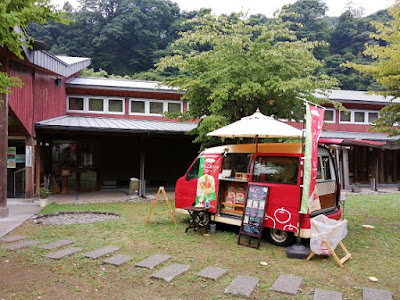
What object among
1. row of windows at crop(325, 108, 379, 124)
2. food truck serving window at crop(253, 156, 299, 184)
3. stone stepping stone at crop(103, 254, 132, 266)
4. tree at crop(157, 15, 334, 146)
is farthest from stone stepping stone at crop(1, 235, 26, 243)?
row of windows at crop(325, 108, 379, 124)

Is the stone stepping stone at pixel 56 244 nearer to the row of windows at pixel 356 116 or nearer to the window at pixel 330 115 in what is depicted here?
the window at pixel 330 115

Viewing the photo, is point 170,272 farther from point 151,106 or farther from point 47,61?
point 151,106

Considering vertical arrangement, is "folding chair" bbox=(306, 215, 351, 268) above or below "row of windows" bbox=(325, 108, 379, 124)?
below

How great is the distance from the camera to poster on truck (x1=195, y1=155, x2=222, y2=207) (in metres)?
7.37

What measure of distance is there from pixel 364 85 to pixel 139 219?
123 ft

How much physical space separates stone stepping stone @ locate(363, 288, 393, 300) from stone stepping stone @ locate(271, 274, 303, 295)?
0.81m

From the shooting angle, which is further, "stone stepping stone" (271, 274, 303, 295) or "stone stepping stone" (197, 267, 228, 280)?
"stone stepping stone" (197, 267, 228, 280)

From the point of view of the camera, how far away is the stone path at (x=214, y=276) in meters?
4.20

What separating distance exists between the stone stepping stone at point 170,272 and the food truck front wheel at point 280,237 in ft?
7.12

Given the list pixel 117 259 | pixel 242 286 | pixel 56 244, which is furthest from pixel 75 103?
pixel 242 286

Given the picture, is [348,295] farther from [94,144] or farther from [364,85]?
[364,85]

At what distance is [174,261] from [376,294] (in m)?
2.89

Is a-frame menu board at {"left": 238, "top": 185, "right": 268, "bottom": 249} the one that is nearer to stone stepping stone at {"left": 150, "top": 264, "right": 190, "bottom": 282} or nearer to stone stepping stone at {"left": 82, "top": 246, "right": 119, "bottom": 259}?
stone stepping stone at {"left": 150, "top": 264, "right": 190, "bottom": 282}

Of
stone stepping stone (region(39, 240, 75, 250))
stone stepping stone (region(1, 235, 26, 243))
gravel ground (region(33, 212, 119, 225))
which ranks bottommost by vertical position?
gravel ground (region(33, 212, 119, 225))
